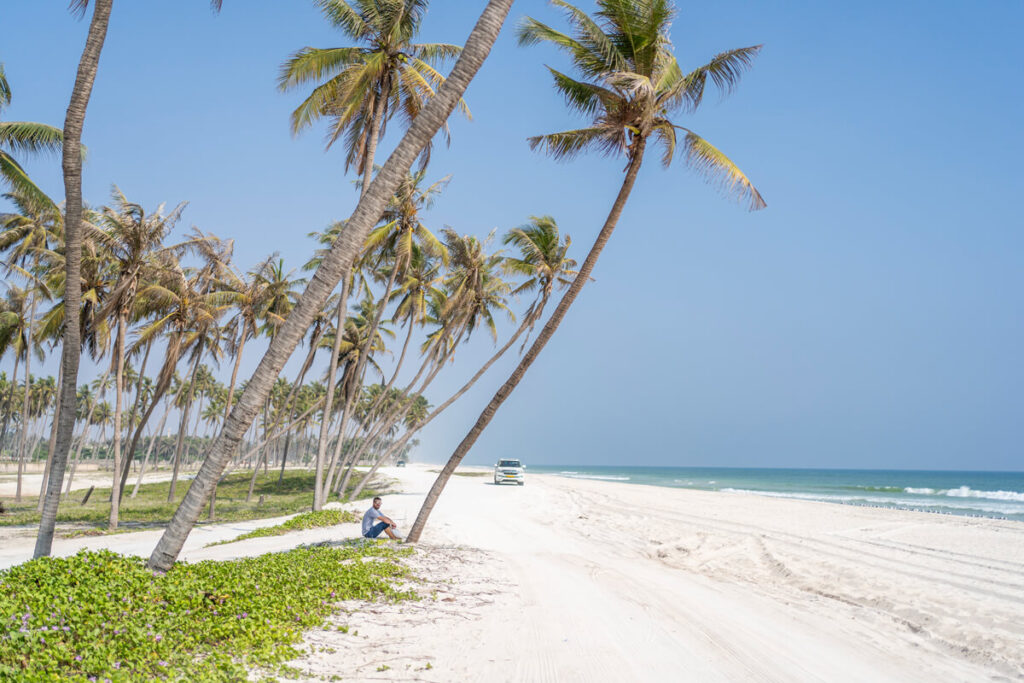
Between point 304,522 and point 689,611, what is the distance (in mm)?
11560

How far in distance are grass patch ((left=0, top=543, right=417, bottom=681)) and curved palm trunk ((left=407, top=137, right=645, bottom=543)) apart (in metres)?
5.38

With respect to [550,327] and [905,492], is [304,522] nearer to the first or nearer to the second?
[550,327]

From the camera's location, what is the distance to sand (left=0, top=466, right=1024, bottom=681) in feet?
19.8

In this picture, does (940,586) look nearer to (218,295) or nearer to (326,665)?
(326,665)

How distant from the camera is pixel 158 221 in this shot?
648 inches

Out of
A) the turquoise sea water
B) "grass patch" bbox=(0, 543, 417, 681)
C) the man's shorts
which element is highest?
"grass patch" bbox=(0, 543, 417, 681)

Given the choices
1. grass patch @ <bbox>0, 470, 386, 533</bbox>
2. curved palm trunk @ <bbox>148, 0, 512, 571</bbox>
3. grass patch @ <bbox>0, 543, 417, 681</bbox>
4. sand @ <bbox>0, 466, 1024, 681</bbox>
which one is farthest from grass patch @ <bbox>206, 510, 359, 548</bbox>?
curved palm trunk @ <bbox>148, 0, 512, 571</bbox>

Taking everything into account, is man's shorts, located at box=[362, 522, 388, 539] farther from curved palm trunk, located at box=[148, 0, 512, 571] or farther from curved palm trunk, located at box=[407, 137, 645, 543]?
curved palm trunk, located at box=[148, 0, 512, 571]

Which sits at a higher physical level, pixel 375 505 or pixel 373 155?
pixel 373 155

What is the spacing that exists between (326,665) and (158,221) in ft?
50.1

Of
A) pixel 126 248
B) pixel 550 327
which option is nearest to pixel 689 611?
pixel 550 327

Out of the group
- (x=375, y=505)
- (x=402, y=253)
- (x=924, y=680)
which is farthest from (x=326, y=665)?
(x=402, y=253)

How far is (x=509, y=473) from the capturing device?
1559 inches

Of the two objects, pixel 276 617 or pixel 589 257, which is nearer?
pixel 276 617
